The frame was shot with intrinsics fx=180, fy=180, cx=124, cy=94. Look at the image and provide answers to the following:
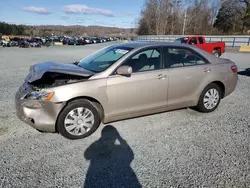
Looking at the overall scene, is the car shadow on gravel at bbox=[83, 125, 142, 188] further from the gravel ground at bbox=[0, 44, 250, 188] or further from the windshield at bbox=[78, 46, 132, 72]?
the windshield at bbox=[78, 46, 132, 72]

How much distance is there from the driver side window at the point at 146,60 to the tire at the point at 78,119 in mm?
1015

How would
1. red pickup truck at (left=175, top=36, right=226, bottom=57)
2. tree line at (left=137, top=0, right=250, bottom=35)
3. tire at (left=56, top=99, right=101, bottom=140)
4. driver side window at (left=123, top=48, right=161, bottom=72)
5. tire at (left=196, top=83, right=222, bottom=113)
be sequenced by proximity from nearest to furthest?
tire at (left=56, top=99, right=101, bottom=140), driver side window at (left=123, top=48, right=161, bottom=72), tire at (left=196, top=83, right=222, bottom=113), red pickup truck at (left=175, top=36, right=226, bottom=57), tree line at (left=137, top=0, right=250, bottom=35)

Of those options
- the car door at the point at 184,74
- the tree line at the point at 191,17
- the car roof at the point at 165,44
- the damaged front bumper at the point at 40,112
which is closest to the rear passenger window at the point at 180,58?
the car door at the point at 184,74

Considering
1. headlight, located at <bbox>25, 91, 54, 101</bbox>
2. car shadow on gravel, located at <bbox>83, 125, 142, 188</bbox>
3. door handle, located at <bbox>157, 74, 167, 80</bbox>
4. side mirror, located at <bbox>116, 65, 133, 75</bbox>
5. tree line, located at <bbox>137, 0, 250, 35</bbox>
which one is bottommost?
car shadow on gravel, located at <bbox>83, 125, 142, 188</bbox>

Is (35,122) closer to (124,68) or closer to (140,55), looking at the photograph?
(124,68)

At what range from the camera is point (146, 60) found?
3.46m

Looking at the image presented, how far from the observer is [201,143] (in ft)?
9.73

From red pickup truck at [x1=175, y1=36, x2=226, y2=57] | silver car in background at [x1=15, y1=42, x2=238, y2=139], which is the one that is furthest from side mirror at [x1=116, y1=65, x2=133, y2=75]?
red pickup truck at [x1=175, y1=36, x2=226, y2=57]

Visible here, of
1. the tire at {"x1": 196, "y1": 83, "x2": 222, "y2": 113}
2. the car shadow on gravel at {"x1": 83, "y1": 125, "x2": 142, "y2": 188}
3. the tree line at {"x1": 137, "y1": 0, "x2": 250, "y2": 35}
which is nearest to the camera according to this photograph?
the car shadow on gravel at {"x1": 83, "y1": 125, "x2": 142, "y2": 188}

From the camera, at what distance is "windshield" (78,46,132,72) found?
3290mm

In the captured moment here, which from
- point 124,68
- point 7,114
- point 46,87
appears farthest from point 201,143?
point 7,114

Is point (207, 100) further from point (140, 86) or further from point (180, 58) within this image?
point (140, 86)

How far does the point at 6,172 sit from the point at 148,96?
242cm

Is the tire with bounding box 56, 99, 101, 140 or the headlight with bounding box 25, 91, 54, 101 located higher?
the headlight with bounding box 25, 91, 54, 101
